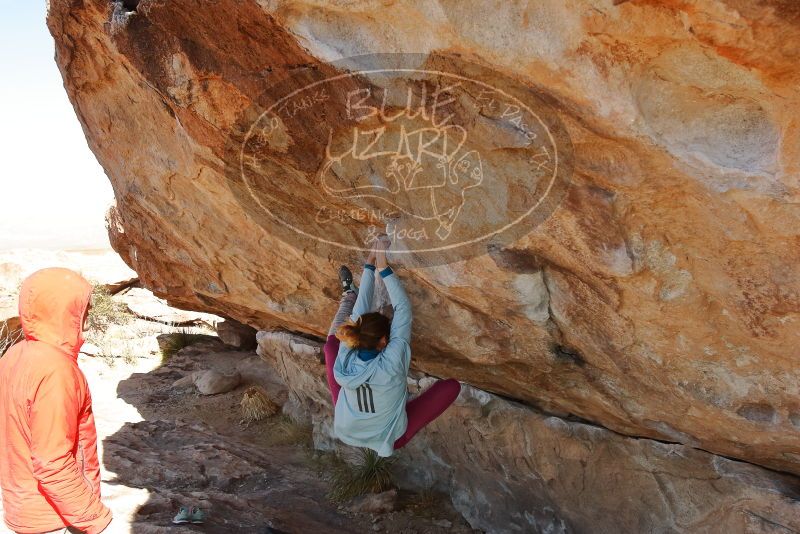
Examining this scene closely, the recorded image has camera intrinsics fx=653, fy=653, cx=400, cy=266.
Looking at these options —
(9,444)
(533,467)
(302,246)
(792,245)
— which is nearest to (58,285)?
(9,444)

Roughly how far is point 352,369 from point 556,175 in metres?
1.32

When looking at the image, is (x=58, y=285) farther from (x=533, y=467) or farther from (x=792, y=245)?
(x=533, y=467)

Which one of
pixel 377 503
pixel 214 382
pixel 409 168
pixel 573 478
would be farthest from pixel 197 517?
pixel 214 382

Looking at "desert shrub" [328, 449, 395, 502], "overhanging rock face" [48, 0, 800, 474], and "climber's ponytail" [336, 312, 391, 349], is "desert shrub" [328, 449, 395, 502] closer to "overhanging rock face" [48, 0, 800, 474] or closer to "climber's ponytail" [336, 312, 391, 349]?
"overhanging rock face" [48, 0, 800, 474]

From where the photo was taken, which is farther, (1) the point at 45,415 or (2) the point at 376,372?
(2) the point at 376,372

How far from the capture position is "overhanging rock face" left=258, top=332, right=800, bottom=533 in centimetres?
299

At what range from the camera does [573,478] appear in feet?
12.0

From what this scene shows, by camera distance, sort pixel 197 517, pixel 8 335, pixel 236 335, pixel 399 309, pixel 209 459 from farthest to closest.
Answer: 1. pixel 236 335
2. pixel 8 335
3. pixel 209 459
4. pixel 197 517
5. pixel 399 309

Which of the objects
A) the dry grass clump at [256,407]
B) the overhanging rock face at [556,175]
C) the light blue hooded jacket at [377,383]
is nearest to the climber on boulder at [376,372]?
the light blue hooded jacket at [377,383]

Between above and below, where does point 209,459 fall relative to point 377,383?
below

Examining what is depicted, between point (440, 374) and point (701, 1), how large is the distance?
2911 millimetres

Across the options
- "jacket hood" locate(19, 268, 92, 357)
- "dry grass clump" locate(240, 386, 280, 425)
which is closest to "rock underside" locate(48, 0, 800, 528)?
"jacket hood" locate(19, 268, 92, 357)

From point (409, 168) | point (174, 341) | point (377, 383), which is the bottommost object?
point (174, 341)

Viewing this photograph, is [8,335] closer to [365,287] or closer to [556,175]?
[365,287]
